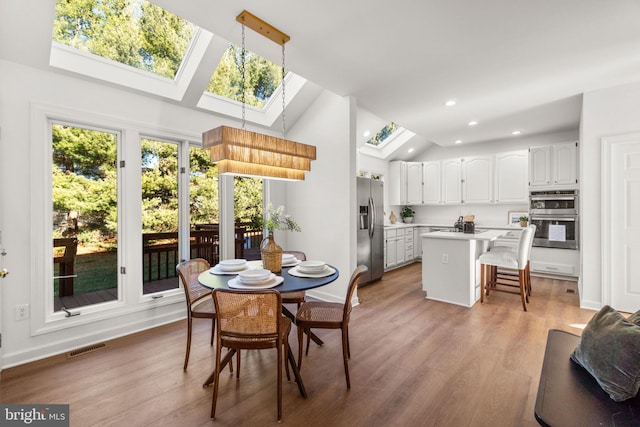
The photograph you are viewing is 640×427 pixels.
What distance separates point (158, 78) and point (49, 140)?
1.19m

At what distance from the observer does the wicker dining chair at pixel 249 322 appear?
167 centimetres

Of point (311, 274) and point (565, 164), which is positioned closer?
point (311, 274)

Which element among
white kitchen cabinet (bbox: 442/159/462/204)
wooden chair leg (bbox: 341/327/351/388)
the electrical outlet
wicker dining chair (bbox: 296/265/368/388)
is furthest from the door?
the electrical outlet

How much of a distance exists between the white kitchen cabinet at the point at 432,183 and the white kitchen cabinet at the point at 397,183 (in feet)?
1.45

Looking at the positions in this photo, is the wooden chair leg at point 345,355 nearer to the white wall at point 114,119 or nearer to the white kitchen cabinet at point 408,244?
the white wall at point 114,119

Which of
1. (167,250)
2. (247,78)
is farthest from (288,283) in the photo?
(247,78)

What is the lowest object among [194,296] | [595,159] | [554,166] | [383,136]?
[194,296]

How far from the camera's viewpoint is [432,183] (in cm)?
671

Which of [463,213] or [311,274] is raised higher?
[463,213]

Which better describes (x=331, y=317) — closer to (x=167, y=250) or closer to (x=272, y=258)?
(x=272, y=258)

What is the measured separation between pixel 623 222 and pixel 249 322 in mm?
4299

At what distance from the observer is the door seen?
3.26m

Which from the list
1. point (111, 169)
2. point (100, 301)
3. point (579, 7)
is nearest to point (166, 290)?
point (100, 301)

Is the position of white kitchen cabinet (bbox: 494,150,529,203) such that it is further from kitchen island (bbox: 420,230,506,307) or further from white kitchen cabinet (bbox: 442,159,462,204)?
kitchen island (bbox: 420,230,506,307)
